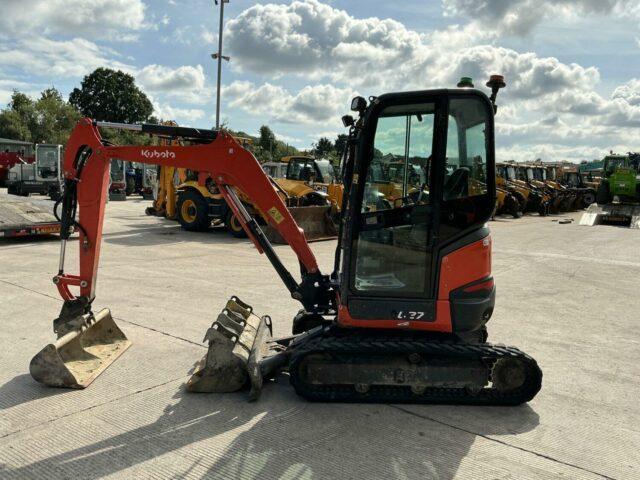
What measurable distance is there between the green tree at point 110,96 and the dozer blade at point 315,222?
60349mm

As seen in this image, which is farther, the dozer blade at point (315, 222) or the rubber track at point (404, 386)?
the dozer blade at point (315, 222)

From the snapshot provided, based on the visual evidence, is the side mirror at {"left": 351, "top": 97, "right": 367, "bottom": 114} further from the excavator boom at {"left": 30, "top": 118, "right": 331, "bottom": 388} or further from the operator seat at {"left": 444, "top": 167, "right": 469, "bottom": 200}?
the excavator boom at {"left": 30, "top": 118, "right": 331, "bottom": 388}

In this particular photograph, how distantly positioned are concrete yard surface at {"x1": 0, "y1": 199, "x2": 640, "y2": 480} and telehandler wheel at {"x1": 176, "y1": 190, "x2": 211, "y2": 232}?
306 inches

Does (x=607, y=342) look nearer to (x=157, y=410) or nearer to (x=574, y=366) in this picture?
(x=574, y=366)

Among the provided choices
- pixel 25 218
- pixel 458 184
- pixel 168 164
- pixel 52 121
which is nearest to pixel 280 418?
pixel 458 184

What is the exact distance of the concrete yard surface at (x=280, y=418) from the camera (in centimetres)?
346

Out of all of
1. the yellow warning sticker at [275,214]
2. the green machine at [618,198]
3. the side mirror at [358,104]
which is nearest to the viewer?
the side mirror at [358,104]

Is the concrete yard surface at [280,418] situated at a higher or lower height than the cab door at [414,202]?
lower

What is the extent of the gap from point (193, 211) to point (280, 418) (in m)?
12.5

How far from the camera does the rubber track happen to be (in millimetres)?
4250

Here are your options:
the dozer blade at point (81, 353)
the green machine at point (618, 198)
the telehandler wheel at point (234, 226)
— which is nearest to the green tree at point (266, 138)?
the green machine at point (618, 198)

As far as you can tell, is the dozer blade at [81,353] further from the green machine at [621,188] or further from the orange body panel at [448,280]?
the green machine at [621,188]

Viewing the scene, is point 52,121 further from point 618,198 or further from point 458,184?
point 458,184

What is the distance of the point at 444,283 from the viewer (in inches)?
171
